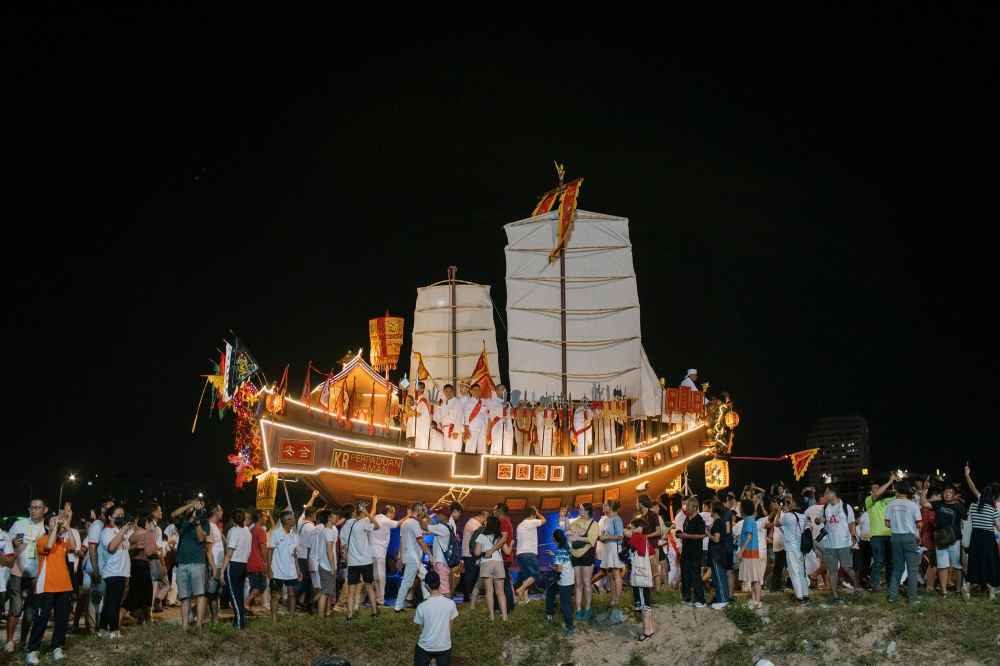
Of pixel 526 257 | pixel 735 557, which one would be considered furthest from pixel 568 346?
pixel 735 557

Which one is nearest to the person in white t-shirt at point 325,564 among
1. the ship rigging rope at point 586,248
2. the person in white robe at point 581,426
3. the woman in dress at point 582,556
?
the woman in dress at point 582,556

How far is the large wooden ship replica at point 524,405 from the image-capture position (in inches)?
695

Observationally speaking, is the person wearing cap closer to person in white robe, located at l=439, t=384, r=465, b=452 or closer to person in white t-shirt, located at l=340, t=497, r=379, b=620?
person in white robe, located at l=439, t=384, r=465, b=452

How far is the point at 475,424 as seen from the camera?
64.3ft

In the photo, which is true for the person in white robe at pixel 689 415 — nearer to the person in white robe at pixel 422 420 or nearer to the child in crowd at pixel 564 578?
the person in white robe at pixel 422 420

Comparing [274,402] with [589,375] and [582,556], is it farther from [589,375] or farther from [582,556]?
[589,375]

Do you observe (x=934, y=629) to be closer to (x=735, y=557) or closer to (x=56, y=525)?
(x=735, y=557)

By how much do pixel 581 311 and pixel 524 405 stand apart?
24.9 ft

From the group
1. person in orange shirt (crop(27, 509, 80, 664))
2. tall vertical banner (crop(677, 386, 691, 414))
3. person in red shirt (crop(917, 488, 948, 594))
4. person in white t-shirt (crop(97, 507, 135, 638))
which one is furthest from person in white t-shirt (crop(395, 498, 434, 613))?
tall vertical banner (crop(677, 386, 691, 414))

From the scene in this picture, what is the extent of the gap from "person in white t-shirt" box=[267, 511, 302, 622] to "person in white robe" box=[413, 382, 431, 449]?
25.1 ft

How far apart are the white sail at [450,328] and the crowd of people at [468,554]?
65.4 feet

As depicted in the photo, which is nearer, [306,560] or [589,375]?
[306,560]

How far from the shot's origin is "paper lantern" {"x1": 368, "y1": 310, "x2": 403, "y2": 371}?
29297 mm

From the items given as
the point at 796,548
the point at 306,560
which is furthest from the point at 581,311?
the point at 306,560
